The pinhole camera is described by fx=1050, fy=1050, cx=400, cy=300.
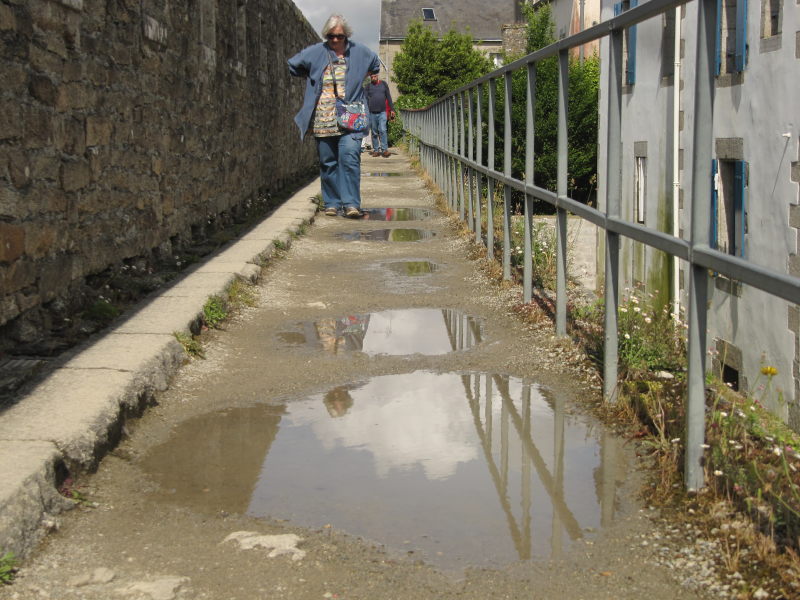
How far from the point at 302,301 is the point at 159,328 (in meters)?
1.55

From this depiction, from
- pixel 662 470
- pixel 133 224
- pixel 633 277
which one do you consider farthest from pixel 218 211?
pixel 662 470

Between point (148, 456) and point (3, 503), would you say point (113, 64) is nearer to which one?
point (148, 456)

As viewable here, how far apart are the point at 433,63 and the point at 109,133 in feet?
127

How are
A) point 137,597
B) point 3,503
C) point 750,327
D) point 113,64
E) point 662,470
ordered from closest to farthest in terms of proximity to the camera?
point 137,597 < point 3,503 < point 662,470 < point 750,327 < point 113,64

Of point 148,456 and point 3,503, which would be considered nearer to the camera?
point 3,503

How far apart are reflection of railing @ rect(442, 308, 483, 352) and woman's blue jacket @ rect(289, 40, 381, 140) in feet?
13.2

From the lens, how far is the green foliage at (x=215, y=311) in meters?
5.01

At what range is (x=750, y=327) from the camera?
12.8 feet

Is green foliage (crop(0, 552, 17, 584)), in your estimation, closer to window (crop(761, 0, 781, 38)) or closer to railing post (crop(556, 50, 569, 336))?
railing post (crop(556, 50, 569, 336))

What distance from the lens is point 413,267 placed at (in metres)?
7.18

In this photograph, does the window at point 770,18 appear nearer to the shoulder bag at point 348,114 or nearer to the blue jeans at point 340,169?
the shoulder bag at point 348,114

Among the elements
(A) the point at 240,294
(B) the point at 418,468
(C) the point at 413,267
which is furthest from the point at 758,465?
(C) the point at 413,267

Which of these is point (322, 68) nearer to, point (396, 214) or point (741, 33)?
point (396, 214)

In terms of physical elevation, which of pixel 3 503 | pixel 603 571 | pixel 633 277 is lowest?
pixel 603 571
